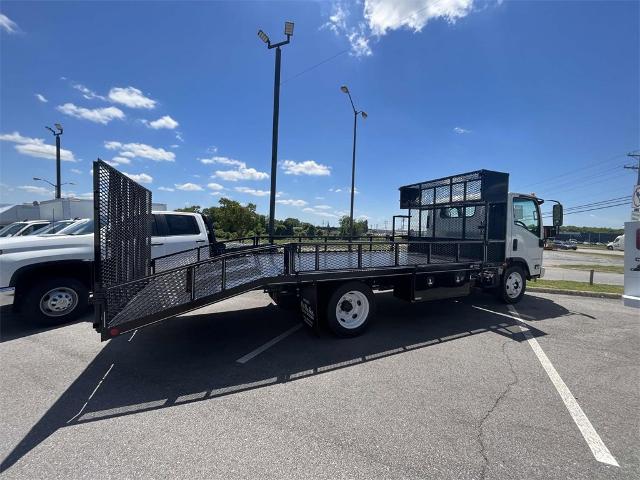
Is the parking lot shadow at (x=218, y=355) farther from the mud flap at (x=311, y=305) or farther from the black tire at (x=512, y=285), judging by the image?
the black tire at (x=512, y=285)

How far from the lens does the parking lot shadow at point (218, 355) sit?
10.5 ft

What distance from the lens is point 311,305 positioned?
4.88m

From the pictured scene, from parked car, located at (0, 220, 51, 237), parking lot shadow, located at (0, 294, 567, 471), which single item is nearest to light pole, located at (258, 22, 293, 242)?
parking lot shadow, located at (0, 294, 567, 471)

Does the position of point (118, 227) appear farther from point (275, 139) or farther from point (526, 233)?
point (526, 233)

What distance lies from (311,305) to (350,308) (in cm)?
75

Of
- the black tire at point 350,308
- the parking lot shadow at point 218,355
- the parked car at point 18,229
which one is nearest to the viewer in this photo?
the parking lot shadow at point 218,355

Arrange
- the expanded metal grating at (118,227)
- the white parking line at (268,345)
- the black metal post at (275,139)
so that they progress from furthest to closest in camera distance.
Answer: the black metal post at (275,139) → the white parking line at (268,345) → the expanded metal grating at (118,227)

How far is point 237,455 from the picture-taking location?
8.08 ft

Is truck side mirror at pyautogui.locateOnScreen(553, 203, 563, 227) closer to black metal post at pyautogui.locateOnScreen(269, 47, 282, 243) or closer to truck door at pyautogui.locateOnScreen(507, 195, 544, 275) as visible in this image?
truck door at pyautogui.locateOnScreen(507, 195, 544, 275)

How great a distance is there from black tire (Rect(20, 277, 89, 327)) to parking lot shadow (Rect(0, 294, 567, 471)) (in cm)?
150

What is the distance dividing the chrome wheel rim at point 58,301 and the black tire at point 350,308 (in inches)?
183

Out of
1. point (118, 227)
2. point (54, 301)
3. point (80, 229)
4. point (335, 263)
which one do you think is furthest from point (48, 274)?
point (335, 263)

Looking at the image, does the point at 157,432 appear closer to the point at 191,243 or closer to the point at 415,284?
the point at 415,284

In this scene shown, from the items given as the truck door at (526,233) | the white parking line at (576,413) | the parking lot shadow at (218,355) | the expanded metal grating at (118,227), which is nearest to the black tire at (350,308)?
the parking lot shadow at (218,355)
